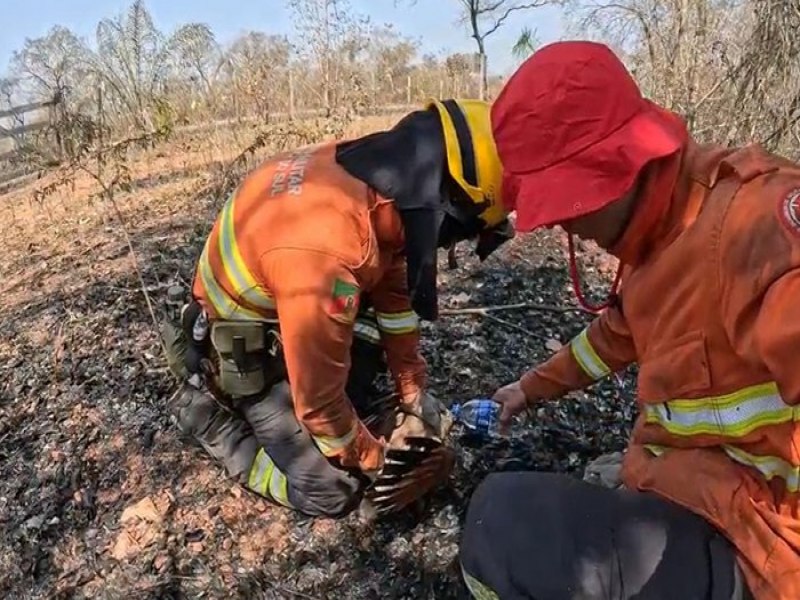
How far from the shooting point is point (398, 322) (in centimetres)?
272

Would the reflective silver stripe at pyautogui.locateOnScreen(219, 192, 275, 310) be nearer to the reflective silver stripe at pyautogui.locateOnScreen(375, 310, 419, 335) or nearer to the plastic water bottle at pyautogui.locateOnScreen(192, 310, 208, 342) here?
the plastic water bottle at pyautogui.locateOnScreen(192, 310, 208, 342)

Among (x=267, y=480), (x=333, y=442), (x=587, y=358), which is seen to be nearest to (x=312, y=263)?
(x=333, y=442)

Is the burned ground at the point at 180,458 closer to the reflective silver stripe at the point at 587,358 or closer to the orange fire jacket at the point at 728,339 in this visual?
the reflective silver stripe at the point at 587,358

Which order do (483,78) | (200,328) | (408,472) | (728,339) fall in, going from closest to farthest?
1. (728,339)
2. (408,472)
3. (200,328)
4. (483,78)

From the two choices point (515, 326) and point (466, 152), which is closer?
point (466, 152)

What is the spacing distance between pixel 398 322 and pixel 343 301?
0.68 metres

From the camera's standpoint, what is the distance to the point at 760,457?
55.6 inches

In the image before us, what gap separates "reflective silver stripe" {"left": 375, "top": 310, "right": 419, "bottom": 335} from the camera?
2701 mm

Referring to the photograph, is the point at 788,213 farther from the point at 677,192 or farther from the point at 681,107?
the point at 681,107

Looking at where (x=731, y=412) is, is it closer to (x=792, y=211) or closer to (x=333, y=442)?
(x=792, y=211)

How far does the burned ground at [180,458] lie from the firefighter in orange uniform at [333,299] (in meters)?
0.13

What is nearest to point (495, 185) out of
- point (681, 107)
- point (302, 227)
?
point (302, 227)

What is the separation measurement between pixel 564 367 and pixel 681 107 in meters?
4.41

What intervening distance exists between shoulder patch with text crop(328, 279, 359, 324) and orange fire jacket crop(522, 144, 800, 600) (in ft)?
2.40
